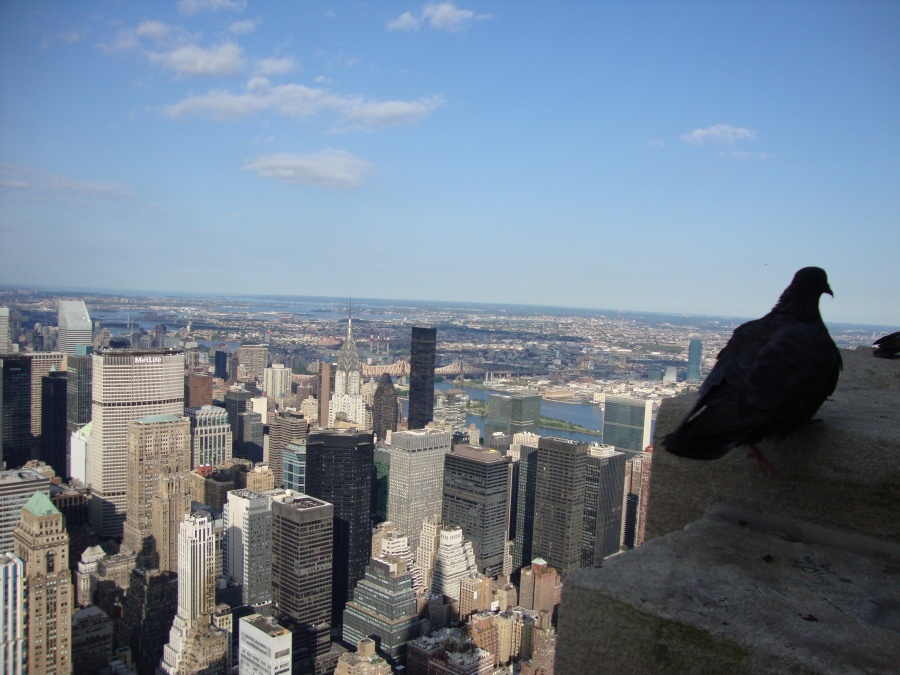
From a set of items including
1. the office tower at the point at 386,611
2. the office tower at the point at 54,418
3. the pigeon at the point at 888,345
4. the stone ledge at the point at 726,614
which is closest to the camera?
the stone ledge at the point at 726,614

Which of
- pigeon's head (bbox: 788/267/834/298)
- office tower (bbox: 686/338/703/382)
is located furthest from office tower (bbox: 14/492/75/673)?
office tower (bbox: 686/338/703/382)

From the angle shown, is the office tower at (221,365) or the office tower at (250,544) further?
the office tower at (221,365)

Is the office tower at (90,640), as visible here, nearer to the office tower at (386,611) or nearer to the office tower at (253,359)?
the office tower at (386,611)

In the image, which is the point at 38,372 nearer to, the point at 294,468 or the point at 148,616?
the point at 294,468

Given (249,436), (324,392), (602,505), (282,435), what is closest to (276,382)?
(324,392)

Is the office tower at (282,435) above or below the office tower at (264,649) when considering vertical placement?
above

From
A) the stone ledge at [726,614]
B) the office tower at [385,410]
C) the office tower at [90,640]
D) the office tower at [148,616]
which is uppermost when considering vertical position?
the stone ledge at [726,614]

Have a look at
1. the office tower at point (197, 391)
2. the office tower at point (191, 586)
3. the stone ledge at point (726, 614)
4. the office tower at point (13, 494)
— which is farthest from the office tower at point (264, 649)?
the office tower at point (197, 391)

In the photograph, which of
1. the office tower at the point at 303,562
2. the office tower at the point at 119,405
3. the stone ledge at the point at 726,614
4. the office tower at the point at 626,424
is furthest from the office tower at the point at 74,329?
the stone ledge at the point at 726,614

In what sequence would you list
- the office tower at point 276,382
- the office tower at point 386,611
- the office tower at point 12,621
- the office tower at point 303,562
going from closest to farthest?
the office tower at point 12,621 < the office tower at point 386,611 < the office tower at point 303,562 < the office tower at point 276,382

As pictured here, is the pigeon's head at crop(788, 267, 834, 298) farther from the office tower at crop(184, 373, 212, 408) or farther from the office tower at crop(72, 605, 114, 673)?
the office tower at crop(184, 373, 212, 408)
